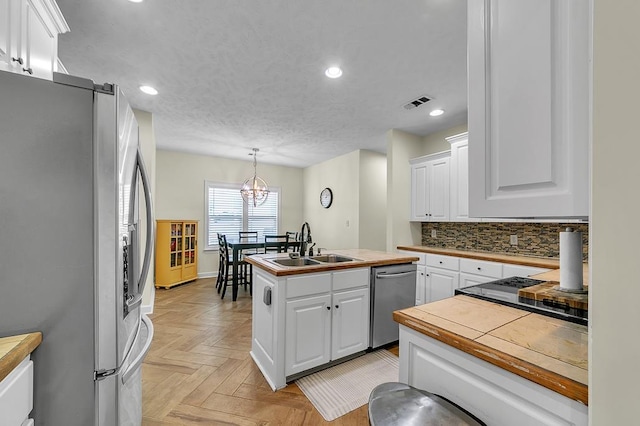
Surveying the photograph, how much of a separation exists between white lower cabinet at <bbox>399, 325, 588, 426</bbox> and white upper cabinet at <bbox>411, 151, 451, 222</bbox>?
299cm

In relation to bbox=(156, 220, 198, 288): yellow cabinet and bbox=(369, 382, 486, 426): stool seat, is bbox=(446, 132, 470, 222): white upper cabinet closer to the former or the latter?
bbox=(369, 382, 486, 426): stool seat

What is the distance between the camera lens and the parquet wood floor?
1.69 m

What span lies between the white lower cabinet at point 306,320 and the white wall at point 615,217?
167 cm

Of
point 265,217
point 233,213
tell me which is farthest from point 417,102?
point 233,213

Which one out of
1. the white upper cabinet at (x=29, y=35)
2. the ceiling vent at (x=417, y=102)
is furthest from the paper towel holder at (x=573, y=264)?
the white upper cabinet at (x=29, y=35)

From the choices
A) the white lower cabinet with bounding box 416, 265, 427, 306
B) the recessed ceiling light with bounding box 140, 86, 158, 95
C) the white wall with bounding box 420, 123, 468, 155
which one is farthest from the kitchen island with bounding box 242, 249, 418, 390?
the white wall with bounding box 420, 123, 468, 155

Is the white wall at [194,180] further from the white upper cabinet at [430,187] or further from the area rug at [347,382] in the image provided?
the area rug at [347,382]

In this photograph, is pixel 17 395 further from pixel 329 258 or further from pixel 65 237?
pixel 329 258

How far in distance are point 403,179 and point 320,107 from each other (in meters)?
1.72

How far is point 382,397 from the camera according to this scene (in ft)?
2.99

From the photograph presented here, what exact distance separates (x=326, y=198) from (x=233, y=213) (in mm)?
2140

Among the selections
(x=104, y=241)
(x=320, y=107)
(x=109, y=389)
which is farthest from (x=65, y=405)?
(x=320, y=107)

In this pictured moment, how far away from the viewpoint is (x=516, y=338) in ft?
2.89

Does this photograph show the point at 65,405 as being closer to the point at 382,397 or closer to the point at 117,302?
the point at 117,302
